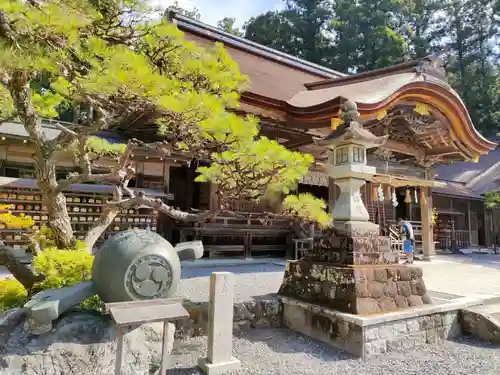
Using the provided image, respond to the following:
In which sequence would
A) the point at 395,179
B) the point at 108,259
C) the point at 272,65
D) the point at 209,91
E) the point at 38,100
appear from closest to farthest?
1. the point at 108,259
2. the point at 209,91
3. the point at 38,100
4. the point at 395,179
5. the point at 272,65

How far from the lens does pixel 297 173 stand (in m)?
4.28

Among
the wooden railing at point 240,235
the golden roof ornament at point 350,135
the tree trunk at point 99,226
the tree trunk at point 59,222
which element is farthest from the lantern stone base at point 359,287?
the wooden railing at point 240,235

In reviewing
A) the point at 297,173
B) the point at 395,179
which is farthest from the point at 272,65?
the point at 297,173

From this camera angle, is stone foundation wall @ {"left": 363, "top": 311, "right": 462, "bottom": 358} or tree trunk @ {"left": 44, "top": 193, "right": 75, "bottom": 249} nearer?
stone foundation wall @ {"left": 363, "top": 311, "right": 462, "bottom": 358}

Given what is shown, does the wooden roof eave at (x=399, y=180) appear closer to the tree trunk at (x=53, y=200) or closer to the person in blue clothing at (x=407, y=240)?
the person in blue clothing at (x=407, y=240)

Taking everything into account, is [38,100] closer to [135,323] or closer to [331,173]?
[135,323]

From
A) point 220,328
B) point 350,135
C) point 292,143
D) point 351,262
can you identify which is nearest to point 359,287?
point 351,262

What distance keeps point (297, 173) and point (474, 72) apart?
3170cm

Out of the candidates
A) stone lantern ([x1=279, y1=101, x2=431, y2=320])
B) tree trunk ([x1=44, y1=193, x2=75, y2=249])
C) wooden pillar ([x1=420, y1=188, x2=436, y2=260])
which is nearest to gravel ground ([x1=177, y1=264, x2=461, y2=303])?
stone lantern ([x1=279, y1=101, x2=431, y2=320])

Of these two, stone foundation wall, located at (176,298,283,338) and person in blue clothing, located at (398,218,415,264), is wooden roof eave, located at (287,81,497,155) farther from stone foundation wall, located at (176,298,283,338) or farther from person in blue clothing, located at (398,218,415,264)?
stone foundation wall, located at (176,298,283,338)

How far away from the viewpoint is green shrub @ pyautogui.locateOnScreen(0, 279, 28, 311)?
4.21m

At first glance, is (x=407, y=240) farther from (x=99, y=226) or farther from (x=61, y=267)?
(x=61, y=267)

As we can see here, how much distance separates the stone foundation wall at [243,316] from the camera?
175 inches

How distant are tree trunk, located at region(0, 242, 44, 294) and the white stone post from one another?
7.46 ft
